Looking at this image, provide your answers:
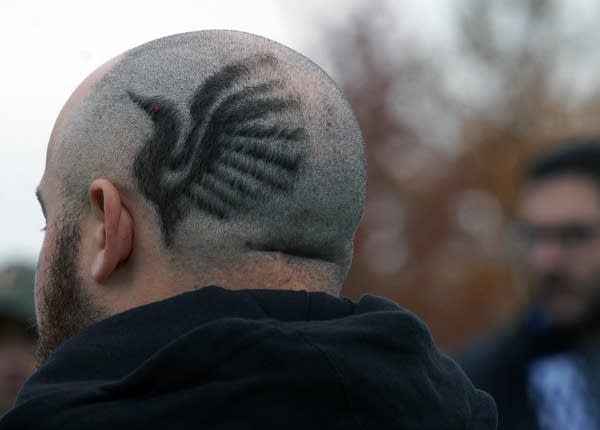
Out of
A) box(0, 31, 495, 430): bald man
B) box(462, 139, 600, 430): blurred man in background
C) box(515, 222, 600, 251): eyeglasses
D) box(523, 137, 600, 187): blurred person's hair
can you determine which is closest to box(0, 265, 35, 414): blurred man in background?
box(462, 139, 600, 430): blurred man in background

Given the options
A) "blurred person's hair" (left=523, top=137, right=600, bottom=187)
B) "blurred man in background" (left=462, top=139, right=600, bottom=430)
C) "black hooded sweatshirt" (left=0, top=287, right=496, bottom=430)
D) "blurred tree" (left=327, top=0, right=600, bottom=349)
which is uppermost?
"black hooded sweatshirt" (left=0, top=287, right=496, bottom=430)

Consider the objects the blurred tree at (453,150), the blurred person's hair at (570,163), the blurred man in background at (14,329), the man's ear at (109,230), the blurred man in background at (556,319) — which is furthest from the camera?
the blurred tree at (453,150)

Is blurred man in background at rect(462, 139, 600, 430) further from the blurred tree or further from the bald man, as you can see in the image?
the blurred tree

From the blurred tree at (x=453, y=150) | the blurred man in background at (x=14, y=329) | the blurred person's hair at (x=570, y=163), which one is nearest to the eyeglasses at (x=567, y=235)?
the blurred person's hair at (x=570, y=163)

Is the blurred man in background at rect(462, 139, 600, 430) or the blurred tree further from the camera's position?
the blurred tree

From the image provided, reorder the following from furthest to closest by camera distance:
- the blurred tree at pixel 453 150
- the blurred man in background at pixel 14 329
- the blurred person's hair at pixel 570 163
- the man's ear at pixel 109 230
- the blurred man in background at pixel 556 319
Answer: the blurred tree at pixel 453 150 → the blurred person's hair at pixel 570 163 → the blurred man in background at pixel 14 329 → the blurred man in background at pixel 556 319 → the man's ear at pixel 109 230

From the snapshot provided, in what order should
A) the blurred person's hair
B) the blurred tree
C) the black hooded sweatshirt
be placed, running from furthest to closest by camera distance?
the blurred tree, the blurred person's hair, the black hooded sweatshirt

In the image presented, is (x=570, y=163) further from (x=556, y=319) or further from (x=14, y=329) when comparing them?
(x=14, y=329)

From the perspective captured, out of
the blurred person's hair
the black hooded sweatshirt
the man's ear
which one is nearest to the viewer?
the black hooded sweatshirt

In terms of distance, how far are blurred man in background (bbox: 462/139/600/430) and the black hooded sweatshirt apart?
2793 millimetres

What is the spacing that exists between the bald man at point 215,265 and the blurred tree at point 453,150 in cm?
2180

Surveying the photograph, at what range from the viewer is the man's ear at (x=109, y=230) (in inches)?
85.5

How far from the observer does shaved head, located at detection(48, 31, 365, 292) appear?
7.18ft

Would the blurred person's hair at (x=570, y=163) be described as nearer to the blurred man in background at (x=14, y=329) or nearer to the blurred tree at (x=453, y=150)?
the blurred man in background at (x=14, y=329)
